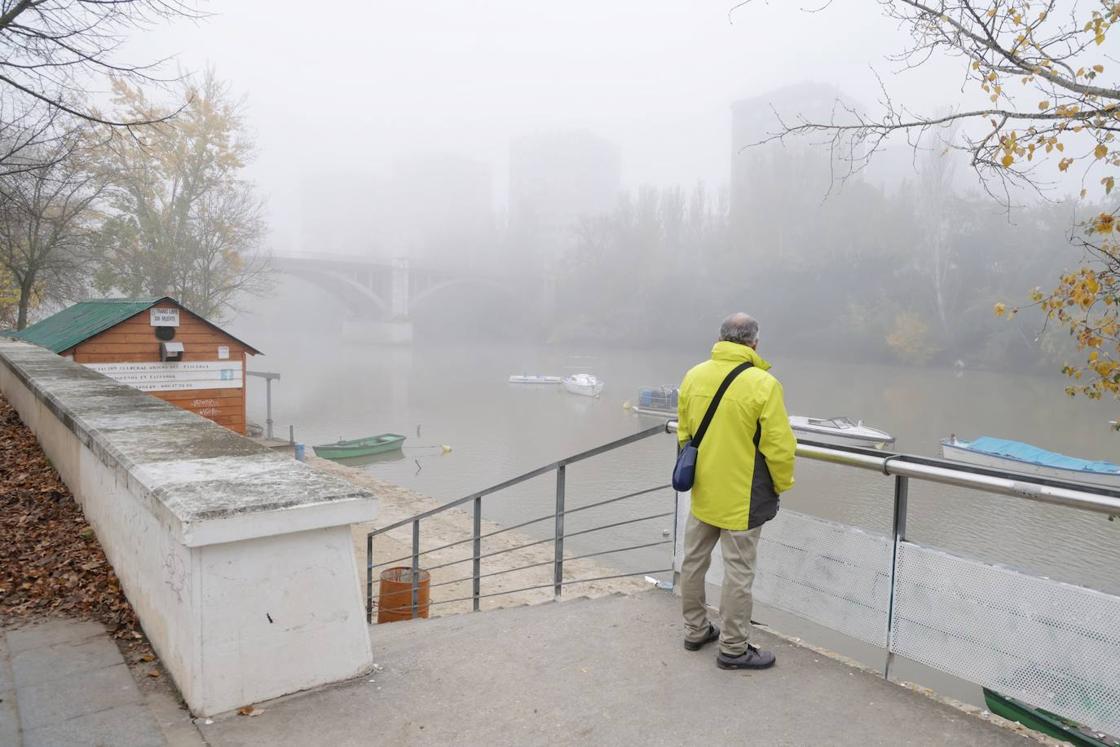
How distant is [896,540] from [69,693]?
116 inches

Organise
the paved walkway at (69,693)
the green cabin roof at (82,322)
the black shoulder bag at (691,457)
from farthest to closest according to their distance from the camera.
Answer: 1. the green cabin roof at (82,322)
2. the black shoulder bag at (691,457)
3. the paved walkway at (69,693)

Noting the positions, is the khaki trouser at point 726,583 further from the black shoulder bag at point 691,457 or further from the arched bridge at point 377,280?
the arched bridge at point 377,280

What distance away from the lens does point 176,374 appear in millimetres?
14141

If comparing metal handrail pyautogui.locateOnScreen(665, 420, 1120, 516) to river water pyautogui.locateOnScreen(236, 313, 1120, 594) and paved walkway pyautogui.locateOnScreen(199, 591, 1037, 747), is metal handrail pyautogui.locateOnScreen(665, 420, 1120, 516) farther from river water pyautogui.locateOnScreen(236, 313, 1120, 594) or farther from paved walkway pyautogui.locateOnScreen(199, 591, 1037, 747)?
paved walkway pyautogui.locateOnScreen(199, 591, 1037, 747)

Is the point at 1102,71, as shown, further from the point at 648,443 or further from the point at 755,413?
the point at 648,443

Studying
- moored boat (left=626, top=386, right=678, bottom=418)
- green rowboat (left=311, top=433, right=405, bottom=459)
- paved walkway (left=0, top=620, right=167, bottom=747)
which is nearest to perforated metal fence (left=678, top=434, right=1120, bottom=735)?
paved walkway (left=0, top=620, right=167, bottom=747)

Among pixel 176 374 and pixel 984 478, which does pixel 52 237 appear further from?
pixel 984 478

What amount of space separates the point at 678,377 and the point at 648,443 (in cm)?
2717

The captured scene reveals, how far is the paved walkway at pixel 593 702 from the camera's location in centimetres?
244

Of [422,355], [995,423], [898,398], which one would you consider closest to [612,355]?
[422,355]

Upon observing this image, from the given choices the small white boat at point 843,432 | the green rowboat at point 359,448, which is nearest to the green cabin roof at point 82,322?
the green rowboat at point 359,448

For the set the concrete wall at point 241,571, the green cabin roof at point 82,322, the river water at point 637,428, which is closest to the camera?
the concrete wall at point 241,571

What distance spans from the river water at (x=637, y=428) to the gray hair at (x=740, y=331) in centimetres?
112

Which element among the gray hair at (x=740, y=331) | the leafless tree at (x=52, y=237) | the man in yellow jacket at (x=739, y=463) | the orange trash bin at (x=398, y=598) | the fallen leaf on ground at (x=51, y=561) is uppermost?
the leafless tree at (x=52, y=237)
